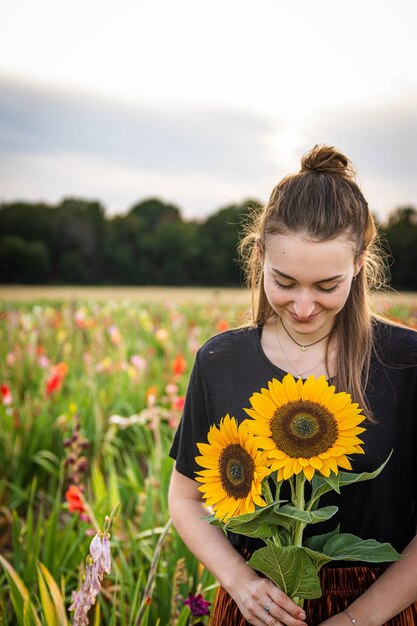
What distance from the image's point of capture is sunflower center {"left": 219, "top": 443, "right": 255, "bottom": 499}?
44.4 inches

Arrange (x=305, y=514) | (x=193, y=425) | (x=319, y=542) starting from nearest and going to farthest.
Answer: (x=305, y=514) < (x=319, y=542) < (x=193, y=425)

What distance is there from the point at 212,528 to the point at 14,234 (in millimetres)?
19084

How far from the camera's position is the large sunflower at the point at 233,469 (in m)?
1.11

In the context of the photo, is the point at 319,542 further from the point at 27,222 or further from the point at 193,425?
the point at 27,222

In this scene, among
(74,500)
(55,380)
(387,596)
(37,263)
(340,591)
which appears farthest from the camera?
(37,263)

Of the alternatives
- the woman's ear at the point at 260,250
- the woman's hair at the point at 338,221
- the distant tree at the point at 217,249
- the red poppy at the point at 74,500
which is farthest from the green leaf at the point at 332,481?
the distant tree at the point at 217,249

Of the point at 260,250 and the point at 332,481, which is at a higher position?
the point at 260,250

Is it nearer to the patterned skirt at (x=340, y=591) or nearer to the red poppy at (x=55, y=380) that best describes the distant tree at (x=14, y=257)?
the red poppy at (x=55, y=380)

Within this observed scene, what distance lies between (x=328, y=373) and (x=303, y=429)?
519 mm

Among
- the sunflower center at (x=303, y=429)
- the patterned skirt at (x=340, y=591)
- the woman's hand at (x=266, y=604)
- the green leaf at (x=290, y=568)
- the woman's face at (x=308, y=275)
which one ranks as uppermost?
the woman's face at (x=308, y=275)

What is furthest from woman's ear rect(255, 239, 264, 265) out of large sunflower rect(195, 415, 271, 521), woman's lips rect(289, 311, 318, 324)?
large sunflower rect(195, 415, 271, 521)

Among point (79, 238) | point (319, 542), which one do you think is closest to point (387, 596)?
point (319, 542)

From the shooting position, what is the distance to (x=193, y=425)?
167 centimetres

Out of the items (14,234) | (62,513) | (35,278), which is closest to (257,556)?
(62,513)
